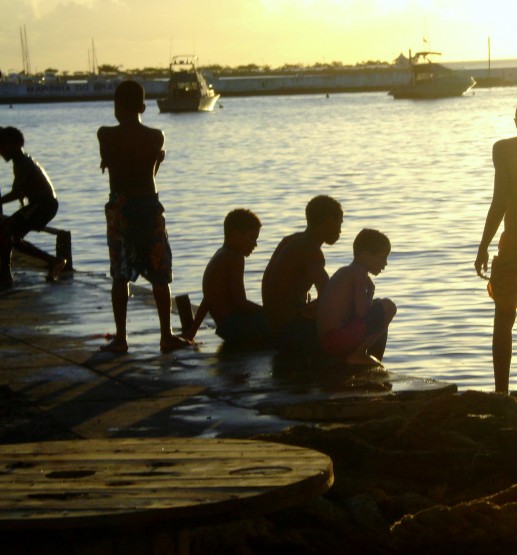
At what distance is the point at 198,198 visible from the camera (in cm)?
2956

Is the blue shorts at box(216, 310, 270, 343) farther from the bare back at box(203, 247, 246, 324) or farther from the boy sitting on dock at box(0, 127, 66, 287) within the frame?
the boy sitting on dock at box(0, 127, 66, 287)

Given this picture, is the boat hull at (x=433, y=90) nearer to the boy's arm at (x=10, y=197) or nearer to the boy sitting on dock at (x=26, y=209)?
the boy sitting on dock at (x=26, y=209)

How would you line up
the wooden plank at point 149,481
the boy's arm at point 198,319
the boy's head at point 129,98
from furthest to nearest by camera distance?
the boy's arm at point 198,319 → the boy's head at point 129,98 → the wooden plank at point 149,481

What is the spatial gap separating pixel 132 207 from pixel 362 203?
19588 mm

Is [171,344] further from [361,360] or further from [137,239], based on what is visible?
[361,360]

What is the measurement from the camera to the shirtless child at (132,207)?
8.02 metres

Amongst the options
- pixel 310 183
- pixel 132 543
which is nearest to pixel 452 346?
pixel 132 543

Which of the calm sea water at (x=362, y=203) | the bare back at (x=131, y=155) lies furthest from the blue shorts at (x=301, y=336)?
the calm sea water at (x=362, y=203)

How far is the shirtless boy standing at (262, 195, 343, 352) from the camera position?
8078mm

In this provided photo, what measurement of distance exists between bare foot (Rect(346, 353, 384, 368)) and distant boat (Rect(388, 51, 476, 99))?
132m

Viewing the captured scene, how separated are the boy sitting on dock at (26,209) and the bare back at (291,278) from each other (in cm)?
420

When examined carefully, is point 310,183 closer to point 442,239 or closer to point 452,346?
point 442,239

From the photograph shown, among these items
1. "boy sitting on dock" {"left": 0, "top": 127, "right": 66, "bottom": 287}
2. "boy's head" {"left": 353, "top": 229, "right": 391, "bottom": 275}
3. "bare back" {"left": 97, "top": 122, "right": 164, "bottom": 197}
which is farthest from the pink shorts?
"boy sitting on dock" {"left": 0, "top": 127, "right": 66, "bottom": 287}

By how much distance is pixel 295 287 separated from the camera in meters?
8.22
